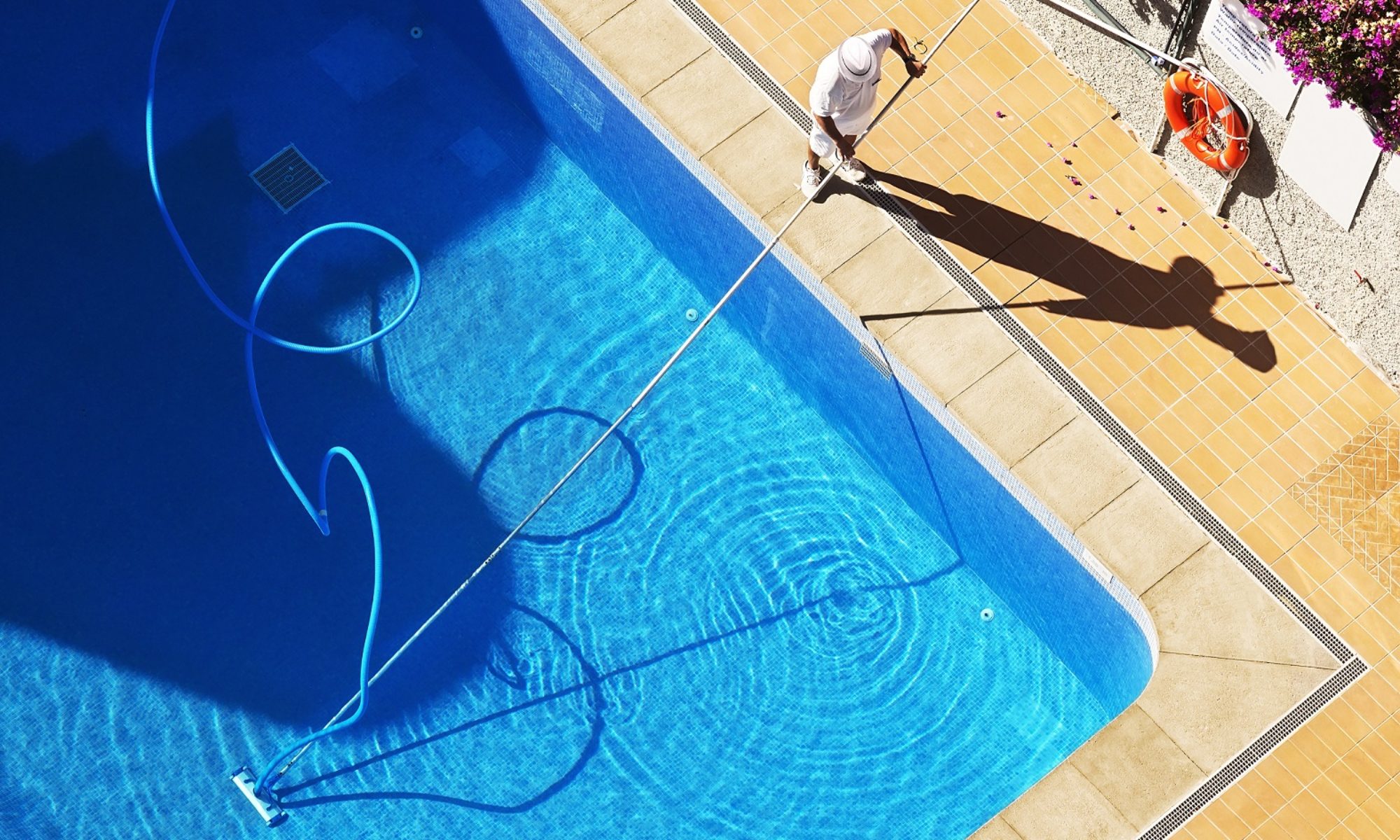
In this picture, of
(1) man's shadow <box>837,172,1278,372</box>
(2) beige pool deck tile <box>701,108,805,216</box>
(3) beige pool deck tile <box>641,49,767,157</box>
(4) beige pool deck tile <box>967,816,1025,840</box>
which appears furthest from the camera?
(3) beige pool deck tile <box>641,49,767,157</box>

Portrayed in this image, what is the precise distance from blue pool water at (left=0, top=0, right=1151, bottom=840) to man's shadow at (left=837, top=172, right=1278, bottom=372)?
760 millimetres

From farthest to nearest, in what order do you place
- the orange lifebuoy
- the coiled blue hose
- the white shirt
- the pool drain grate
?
the pool drain grate → the orange lifebuoy → the coiled blue hose → the white shirt

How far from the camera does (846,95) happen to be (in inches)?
225

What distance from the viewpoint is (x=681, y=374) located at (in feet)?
22.6

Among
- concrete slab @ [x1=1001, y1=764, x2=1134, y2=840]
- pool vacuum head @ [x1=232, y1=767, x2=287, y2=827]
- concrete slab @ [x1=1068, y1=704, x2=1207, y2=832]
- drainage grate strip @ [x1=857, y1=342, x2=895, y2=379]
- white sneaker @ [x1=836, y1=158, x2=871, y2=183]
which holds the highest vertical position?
white sneaker @ [x1=836, y1=158, x2=871, y2=183]

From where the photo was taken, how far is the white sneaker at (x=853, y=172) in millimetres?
6402

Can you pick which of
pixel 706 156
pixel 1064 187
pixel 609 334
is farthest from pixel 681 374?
pixel 1064 187

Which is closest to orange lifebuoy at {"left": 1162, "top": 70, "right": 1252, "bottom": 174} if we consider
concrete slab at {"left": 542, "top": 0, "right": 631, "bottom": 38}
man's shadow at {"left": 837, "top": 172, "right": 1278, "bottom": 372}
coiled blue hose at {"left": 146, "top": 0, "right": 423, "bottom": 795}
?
man's shadow at {"left": 837, "top": 172, "right": 1278, "bottom": 372}

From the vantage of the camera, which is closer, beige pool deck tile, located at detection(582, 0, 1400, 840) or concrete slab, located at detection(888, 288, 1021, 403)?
beige pool deck tile, located at detection(582, 0, 1400, 840)

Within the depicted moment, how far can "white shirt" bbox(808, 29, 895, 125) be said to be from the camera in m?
5.60

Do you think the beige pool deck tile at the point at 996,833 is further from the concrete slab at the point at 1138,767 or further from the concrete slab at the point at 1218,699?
the concrete slab at the point at 1218,699

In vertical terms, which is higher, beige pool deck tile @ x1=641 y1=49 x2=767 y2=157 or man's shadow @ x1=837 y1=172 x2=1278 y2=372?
man's shadow @ x1=837 y1=172 x2=1278 y2=372

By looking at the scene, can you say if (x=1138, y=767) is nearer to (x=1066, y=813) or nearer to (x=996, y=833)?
(x=1066, y=813)

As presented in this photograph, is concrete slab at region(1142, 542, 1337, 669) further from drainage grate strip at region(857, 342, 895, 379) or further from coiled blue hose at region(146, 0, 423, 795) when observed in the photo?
coiled blue hose at region(146, 0, 423, 795)
